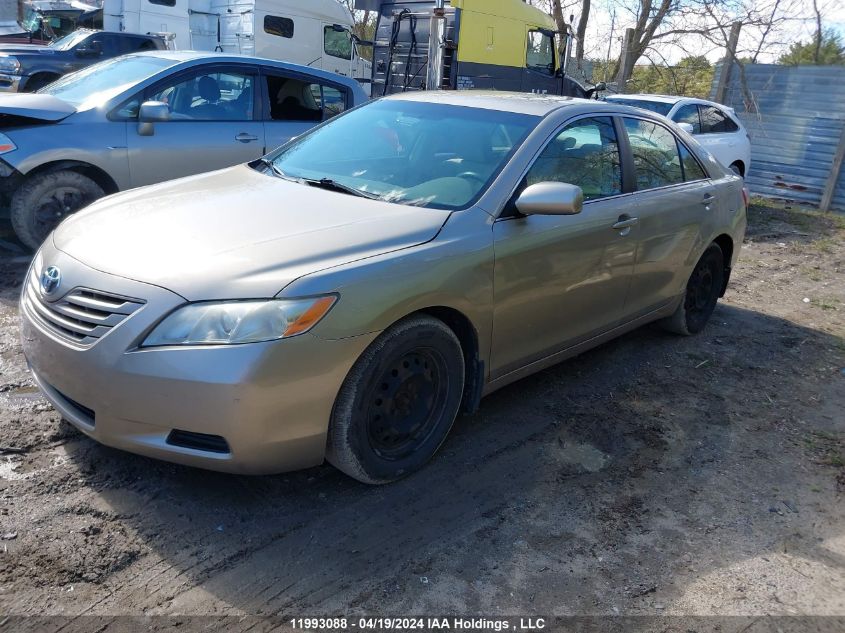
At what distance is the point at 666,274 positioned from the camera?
495 centimetres

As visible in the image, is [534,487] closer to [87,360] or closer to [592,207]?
[592,207]

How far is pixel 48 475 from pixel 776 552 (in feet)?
10.2

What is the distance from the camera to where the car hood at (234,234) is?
2.84 m

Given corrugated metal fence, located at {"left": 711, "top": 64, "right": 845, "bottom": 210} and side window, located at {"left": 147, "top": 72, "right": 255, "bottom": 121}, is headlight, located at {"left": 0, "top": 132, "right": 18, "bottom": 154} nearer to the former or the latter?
side window, located at {"left": 147, "top": 72, "right": 255, "bottom": 121}

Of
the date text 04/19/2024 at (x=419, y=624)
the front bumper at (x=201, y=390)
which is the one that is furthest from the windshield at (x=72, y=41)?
the date text 04/19/2024 at (x=419, y=624)

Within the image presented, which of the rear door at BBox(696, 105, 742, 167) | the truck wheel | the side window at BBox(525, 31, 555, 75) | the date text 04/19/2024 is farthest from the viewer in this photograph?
the side window at BBox(525, 31, 555, 75)

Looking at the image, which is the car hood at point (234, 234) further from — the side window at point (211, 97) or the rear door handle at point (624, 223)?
the side window at point (211, 97)

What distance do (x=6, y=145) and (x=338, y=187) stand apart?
3497 mm

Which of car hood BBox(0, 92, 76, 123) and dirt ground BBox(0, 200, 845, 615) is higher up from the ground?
car hood BBox(0, 92, 76, 123)

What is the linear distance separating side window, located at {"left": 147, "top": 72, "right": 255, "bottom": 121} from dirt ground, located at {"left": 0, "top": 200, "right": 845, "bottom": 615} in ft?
9.84

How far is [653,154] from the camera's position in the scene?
15.9 ft

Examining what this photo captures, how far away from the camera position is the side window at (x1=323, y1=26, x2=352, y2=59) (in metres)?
18.3

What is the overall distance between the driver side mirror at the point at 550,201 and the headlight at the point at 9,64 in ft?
45.5

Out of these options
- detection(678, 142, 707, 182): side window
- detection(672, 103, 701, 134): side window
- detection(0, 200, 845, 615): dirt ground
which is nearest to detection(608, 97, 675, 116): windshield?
detection(672, 103, 701, 134): side window
